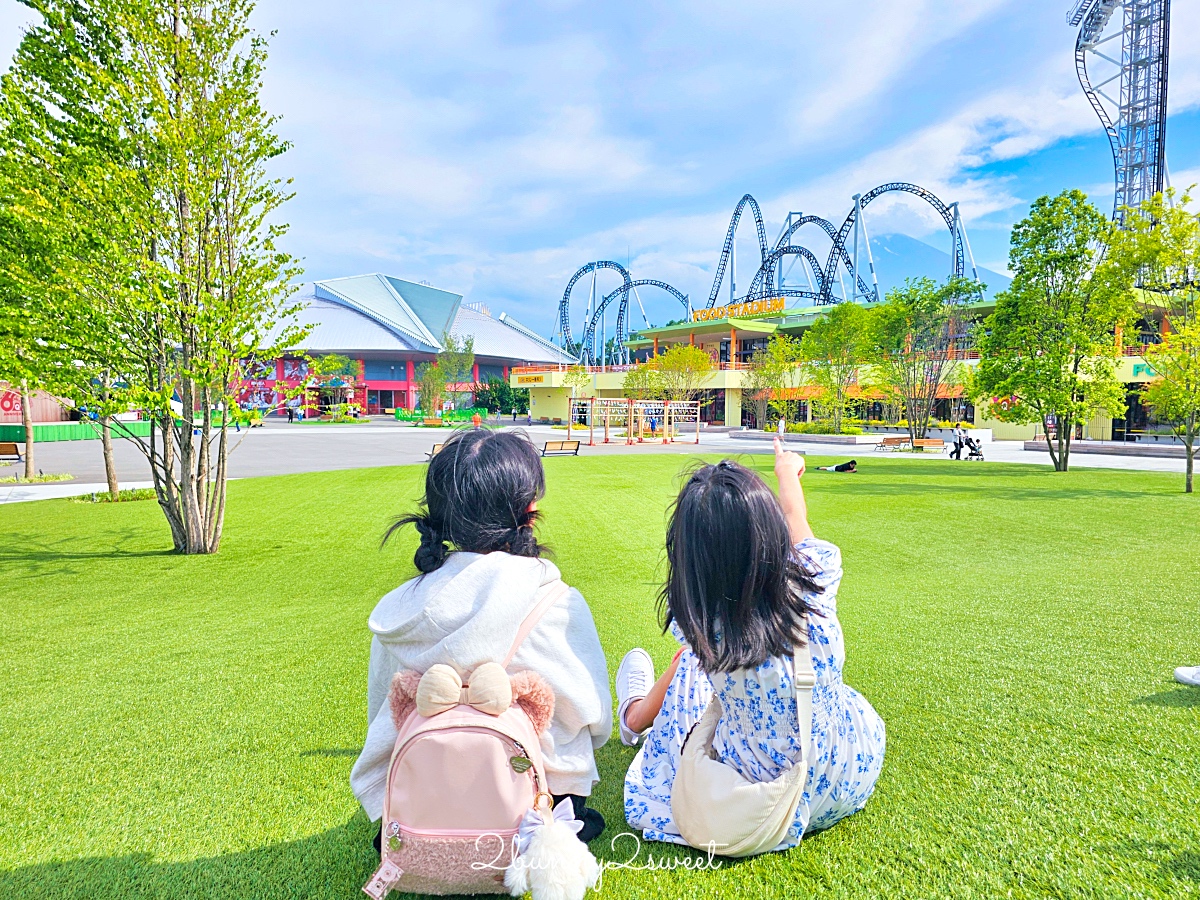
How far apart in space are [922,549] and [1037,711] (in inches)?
189

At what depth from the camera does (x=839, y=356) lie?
34.5 m

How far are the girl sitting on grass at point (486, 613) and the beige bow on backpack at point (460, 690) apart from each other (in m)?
0.06

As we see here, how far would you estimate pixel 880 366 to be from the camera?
31.8 m

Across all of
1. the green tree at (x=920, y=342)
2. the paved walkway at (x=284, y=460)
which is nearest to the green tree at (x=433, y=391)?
the paved walkway at (x=284, y=460)

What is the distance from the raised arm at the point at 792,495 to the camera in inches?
80.2

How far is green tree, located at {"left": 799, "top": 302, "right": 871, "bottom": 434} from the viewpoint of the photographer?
111ft

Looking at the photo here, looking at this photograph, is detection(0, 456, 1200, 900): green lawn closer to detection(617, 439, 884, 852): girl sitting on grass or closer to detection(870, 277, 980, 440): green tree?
detection(617, 439, 884, 852): girl sitting on grass

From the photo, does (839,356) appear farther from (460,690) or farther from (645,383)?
(460,690)

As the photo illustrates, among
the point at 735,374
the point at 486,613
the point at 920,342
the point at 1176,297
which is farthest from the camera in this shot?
the point at 735,374

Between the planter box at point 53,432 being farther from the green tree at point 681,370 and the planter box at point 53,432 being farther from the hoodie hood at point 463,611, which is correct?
the hoodie hood at point 463,611

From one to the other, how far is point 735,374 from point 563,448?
26526 millimetres

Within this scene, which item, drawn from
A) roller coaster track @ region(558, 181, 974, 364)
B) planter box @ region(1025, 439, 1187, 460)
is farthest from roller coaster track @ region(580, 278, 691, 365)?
planter box @ region(1025, 439, 1187, 460)

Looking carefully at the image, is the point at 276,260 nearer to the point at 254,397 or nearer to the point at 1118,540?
the point at 254,397

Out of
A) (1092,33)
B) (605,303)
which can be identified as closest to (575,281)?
(605,303)
